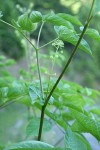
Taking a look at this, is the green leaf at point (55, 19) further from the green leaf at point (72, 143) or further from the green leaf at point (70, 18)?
the green leaf at point (72, 143)

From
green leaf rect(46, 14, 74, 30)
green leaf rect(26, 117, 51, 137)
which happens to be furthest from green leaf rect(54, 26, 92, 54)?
green leaf rect(26, 117, 51, 137)

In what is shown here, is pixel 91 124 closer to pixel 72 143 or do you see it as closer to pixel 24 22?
pixel 72 143

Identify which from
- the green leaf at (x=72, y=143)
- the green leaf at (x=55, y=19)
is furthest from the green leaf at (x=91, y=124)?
the green leaf at (x=55, y=19)

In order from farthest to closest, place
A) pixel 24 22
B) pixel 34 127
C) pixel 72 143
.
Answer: pixel 34 127, pixel 24 22, pixel 72 143

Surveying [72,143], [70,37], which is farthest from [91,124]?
[70,37]

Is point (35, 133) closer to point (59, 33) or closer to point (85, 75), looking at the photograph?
point (59, 33)

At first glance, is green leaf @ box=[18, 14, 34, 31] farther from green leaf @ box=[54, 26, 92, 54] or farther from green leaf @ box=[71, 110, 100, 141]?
green leaf @ box=[71, 110, 100, 141]

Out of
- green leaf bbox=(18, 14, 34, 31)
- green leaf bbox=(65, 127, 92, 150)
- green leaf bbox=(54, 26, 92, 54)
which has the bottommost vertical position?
green leaf bbox=(65, 127, 92, 150)

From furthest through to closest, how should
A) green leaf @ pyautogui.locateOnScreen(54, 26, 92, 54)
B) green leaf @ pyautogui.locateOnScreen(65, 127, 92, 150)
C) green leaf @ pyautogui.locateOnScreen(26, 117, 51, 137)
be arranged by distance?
green leaf @ pyautogui.locateOnScreen(26, 117, 51, 137) < green leaf @ pyautogui.locateOnScreen(54, 26, 92, 54) < green leaf @ pyautogui.locateOnScreen(65, 127, 92, 150)
